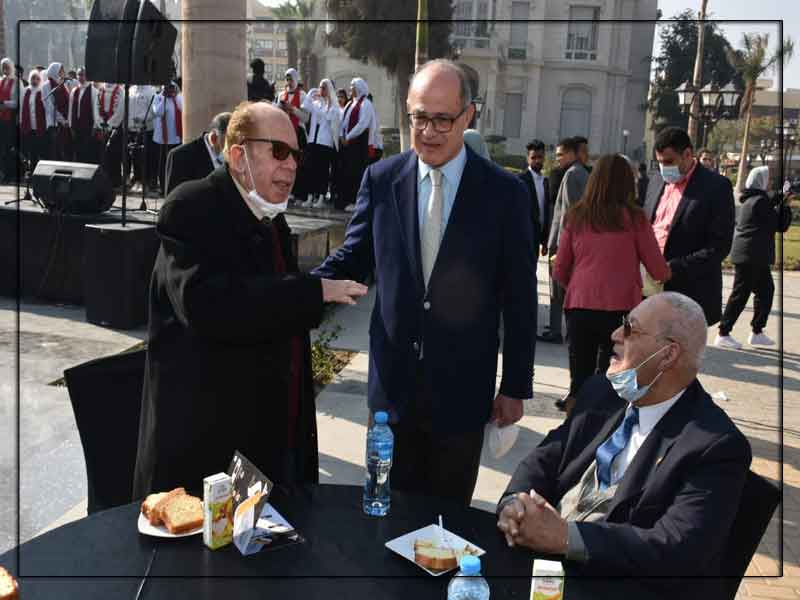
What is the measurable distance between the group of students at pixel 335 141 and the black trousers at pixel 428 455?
25.3 feet

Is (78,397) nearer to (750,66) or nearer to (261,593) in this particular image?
(261,593)

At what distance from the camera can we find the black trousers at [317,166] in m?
10.2

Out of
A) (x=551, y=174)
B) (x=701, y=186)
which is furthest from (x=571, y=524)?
(x=551, y=174)

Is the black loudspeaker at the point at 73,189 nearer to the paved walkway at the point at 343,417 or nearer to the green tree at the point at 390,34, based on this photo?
the paved walkway at the point at 343,417

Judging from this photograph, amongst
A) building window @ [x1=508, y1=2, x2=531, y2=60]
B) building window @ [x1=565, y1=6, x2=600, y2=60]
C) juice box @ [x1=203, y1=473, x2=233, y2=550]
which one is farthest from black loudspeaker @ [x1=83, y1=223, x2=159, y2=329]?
juice box @ [x1=203, y1=473, x2=233, y2=550]

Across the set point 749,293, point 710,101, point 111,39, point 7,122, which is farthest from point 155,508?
point 7,122

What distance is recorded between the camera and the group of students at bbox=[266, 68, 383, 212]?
395 inches

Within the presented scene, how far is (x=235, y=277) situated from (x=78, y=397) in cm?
79

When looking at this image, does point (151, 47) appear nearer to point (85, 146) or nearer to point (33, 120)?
point (85, 146)

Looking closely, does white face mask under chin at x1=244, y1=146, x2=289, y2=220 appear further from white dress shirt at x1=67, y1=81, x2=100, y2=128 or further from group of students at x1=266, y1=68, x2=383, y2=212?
white dress shirt at x1=67, y1=81, x2=100, y2=128

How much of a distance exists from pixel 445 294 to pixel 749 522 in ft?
3.31

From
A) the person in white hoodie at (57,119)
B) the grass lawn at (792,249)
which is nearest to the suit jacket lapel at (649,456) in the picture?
the person in white hoodie at (57,119)

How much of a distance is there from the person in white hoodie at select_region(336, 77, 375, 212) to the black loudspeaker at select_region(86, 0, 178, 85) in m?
3.92

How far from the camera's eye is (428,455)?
2430mm
